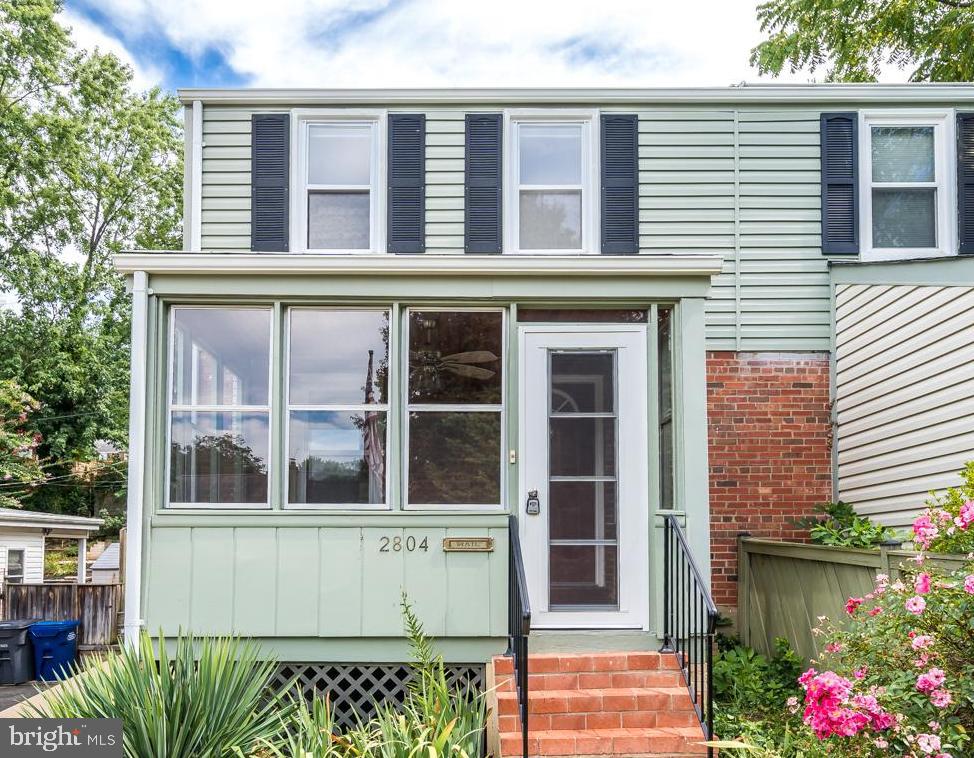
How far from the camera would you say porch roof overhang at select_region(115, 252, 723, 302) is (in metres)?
5.57

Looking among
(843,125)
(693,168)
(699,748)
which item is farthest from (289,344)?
(843,125)

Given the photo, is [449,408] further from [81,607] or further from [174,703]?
A: [81,607]

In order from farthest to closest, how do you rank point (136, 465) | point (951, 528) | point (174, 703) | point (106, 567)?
point (106, 567)
point (136, 465)
point (174, 703)
point (951, 528)

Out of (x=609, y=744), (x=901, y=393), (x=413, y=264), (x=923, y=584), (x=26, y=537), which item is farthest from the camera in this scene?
(x=26, y=537)

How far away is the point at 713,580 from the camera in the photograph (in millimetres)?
7785

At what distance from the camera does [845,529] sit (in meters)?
6.86

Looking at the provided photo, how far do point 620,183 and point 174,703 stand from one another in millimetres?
5982

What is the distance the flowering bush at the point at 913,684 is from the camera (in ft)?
12.1

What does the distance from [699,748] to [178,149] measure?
22.3 m

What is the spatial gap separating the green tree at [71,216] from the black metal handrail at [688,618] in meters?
17.6

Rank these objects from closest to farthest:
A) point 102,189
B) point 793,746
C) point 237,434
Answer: point 793,746 → point 237,434 → point 102,189

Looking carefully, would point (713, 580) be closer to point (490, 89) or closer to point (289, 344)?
point (289, 344)

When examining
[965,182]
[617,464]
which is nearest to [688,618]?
[617,464]

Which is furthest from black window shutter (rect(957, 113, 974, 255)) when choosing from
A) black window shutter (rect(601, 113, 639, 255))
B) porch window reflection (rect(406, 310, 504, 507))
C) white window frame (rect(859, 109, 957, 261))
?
porch window reflection (rect(406, 310, 504, 507))
